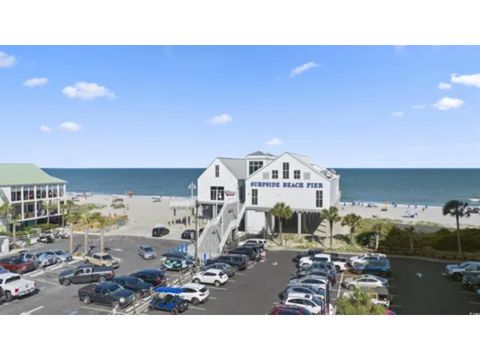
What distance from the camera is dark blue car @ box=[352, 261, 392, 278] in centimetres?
2928

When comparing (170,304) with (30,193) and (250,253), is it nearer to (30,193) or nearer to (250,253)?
(250,253)

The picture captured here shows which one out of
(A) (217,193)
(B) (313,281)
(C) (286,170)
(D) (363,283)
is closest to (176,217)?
(A) (217,193)

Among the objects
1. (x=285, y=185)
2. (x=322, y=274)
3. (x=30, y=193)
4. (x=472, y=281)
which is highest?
(x=285, y=185)

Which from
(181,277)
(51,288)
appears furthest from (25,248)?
(181,277)

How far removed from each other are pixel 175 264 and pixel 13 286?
36.0ft

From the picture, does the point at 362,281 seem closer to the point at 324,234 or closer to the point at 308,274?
the point at 308,274

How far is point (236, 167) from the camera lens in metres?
50.8

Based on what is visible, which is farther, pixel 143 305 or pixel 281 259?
pixel 281 259

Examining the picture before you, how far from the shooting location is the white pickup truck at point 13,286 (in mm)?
23812

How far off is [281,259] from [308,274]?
8050 mm

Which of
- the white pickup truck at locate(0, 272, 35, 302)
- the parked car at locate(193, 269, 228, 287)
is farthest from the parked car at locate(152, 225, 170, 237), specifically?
the white pickup truck at locate(0, 272, 35, 302)

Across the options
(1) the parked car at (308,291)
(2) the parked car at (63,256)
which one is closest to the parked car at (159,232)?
(2) the parked car at (63,256)
